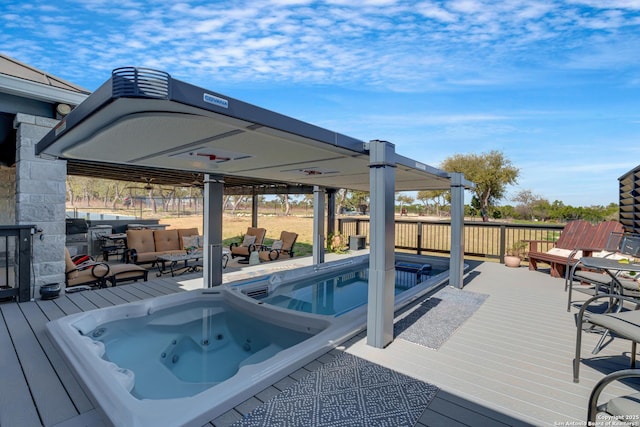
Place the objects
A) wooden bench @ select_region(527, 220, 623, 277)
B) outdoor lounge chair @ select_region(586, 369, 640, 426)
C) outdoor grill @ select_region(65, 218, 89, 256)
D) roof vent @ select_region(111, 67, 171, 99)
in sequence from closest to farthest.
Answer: outdoor lounge chair @ select_region(586, 369, 640, 426)
roof vent @ select_region(111, 67, 171, 99)
wooden bench @ select_region(527, 220, 623, 277)
outdoor grill @ select_region(65, 218, 89, 256)

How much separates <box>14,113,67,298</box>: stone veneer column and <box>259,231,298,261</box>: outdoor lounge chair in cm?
495

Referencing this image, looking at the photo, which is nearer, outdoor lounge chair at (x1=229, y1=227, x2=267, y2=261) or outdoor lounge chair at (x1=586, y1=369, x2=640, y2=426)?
outdoor lounge chair at (x1=586, y1=369, x2=640, y2=426)

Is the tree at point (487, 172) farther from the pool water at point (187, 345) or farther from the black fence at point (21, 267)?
the black fence at point (21, 267)

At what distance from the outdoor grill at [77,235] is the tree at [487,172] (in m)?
19.1

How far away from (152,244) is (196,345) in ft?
17.5

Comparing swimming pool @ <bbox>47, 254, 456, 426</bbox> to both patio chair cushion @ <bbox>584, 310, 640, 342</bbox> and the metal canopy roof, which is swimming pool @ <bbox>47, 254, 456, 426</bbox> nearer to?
the metal canopy roof

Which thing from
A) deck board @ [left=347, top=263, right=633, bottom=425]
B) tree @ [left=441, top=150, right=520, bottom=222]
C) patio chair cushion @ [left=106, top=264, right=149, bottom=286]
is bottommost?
deck board @ [left=347, top=263, right=633, bottom=425]

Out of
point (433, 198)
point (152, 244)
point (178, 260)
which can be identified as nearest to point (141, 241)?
point (152, 244)

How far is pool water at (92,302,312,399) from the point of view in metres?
3.54

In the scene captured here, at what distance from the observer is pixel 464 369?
278cm

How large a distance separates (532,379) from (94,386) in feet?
11.4

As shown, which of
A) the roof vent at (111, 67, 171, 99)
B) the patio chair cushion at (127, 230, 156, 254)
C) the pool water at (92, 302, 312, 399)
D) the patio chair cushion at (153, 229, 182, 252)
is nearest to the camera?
the roof vent at (111, 67, 171, 99)

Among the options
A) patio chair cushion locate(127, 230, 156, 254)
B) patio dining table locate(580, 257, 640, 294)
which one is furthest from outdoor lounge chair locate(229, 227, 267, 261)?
patio dining table locate(580, 257, 640, 294)

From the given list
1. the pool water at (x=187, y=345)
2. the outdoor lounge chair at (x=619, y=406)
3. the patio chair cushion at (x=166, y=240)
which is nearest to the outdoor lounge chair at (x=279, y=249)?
the patio chair cushion at (x=166, y=240)
